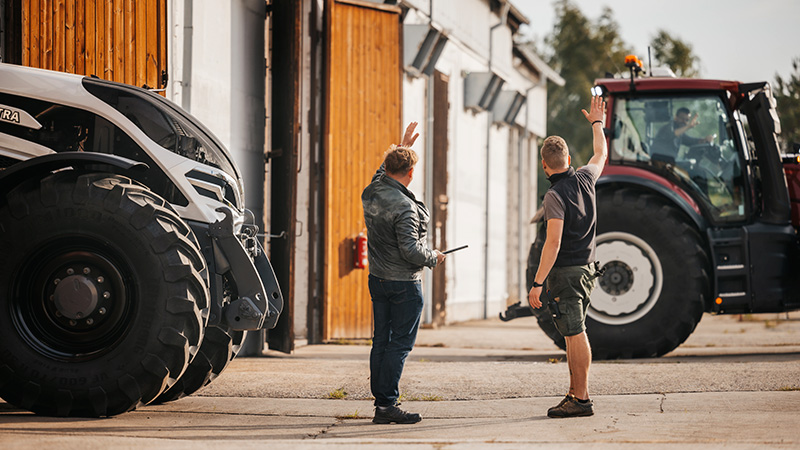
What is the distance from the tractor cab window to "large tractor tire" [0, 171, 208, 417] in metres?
5.63

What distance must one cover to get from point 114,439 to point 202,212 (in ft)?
5.70

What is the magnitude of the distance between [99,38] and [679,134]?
5.51 meters

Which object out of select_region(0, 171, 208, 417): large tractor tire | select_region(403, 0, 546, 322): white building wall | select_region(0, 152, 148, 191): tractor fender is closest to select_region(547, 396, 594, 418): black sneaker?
select_region(0, 171, 208, 417): large tractor tire

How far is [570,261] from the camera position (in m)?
6.89

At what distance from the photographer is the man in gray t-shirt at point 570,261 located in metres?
6.72

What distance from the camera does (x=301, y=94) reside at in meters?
12.0

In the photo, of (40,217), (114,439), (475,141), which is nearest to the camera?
(114,439)

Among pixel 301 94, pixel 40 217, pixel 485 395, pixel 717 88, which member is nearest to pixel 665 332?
pixel 717 88

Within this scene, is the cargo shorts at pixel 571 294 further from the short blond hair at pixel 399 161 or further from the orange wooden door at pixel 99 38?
the orange wooden door at pixel 99 38

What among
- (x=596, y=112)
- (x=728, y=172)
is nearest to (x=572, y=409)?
(x=596, y=112)

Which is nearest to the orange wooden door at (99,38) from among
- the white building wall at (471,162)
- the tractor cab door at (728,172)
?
the tractor cab door at (728,172)

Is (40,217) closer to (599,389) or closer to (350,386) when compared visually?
(350,386)

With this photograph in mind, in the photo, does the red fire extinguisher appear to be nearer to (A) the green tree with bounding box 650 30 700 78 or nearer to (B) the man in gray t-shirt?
(B) the man in gray t-shirt

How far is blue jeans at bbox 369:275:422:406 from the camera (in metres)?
6.50
